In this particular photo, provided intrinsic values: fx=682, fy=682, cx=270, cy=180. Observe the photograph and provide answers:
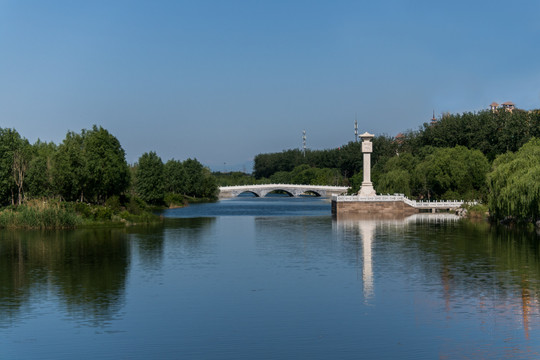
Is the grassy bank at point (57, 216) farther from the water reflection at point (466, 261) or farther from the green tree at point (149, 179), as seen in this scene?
the green tree at point (149, 179)

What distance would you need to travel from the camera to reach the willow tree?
4850cm

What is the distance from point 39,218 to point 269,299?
3199 centimetres

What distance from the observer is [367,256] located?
119 ft

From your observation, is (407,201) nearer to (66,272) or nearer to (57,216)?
(57,216)

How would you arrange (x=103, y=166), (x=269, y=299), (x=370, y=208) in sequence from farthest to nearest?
(x=370, y=208), (x=103, y=166), (x=269, y=299)

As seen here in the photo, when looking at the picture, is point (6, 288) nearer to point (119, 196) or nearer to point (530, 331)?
point (530, 331)

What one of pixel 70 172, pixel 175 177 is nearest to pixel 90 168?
pixel 70 172

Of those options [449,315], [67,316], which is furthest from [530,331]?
[67,316]

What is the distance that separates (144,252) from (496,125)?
246 feet

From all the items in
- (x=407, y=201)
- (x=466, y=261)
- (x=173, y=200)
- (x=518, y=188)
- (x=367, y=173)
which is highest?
(x=367, y=173)

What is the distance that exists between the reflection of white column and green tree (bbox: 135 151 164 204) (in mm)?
38424

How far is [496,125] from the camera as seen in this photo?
3954 inches

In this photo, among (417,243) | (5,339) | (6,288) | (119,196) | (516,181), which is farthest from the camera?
(119,196)

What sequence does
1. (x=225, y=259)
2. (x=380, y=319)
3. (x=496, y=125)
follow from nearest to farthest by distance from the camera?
(x=380, y=319) < (x=225, y=259) < (x=496, y=125)
